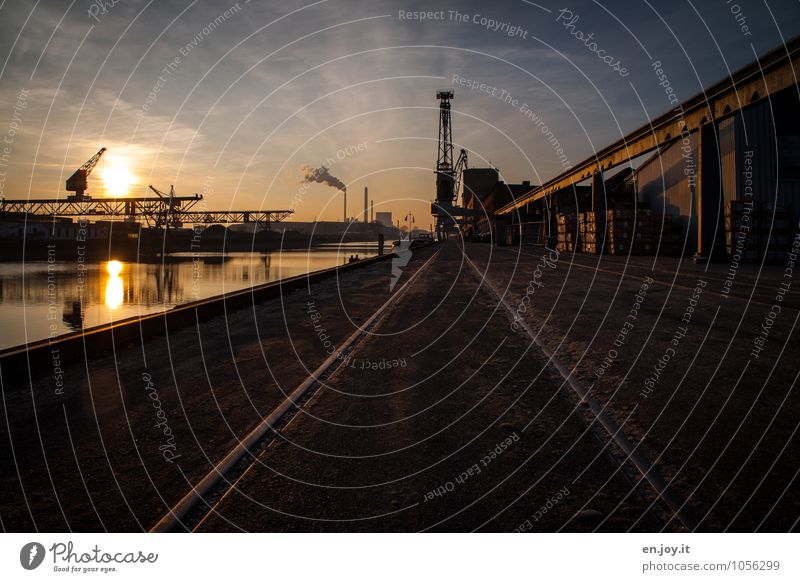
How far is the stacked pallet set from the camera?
21.0 metres

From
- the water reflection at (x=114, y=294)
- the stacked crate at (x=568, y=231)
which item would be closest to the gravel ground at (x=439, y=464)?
the water reflection at (x=114, y=294)

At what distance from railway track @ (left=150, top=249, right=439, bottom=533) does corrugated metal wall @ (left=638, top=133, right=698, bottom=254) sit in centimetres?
2775

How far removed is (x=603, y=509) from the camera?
2.62 metres

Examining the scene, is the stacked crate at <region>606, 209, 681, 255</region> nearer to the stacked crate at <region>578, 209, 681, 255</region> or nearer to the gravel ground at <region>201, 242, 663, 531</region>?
the stacked crate at <region>578, 209, 681, 255</region>

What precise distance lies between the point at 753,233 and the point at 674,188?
1082 cm

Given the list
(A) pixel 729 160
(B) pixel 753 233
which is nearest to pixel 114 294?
(B) pixel 753 233

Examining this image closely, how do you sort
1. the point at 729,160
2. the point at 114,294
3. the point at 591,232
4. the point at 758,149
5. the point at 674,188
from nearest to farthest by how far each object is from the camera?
the point at 114,294 → the point at 758,149 → the point at 729,160 → the point at 674,188 → the point at 591,232

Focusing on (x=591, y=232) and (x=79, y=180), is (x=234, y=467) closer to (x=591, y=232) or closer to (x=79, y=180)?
(x=591, y=232)

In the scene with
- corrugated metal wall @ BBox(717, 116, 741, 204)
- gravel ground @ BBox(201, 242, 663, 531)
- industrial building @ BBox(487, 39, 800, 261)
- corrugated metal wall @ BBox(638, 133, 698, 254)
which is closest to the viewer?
gravel ground @ BBox(201, 242, 663, 531)

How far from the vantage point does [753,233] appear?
21.5m

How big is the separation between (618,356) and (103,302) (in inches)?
630

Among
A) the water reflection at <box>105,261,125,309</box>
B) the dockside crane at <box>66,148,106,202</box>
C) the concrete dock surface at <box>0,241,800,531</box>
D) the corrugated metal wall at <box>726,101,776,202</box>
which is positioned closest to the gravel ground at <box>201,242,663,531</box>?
the concrete dock surface at <box>0,241,800,531</box>

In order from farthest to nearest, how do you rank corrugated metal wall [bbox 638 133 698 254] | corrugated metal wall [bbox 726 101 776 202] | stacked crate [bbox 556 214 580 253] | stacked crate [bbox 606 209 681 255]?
stacked crate [bbox 556 214 580 253] → stacked crate [bbox 606 209 681 255] → corrugated metal wall [bbox 638 133 698 254] → corrugated metal wall [bbox 726 101 776 202]

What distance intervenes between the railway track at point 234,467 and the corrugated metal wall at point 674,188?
27749 mm
